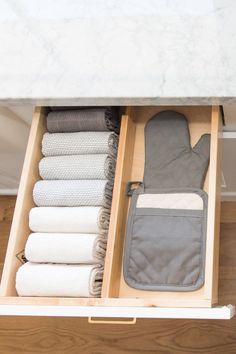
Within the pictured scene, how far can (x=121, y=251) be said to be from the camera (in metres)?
1.04

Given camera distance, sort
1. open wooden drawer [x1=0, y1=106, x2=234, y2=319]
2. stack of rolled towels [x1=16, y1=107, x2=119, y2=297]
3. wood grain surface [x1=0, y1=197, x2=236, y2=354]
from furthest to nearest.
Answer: wood grain surface [x1=0, y1=197, x2=236, y2=354], stack of rolled towels [x1=16, y1=107, x2=119, y2=297], open wooden drawer [x1=0, y1=106, x2=234, y2=319]

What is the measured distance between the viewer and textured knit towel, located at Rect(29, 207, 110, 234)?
1.00m

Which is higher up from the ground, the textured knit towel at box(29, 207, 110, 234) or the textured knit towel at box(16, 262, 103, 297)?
the textured knit towel at box(29, 207, 110, 234)

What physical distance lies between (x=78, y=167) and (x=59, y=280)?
0.27 meters

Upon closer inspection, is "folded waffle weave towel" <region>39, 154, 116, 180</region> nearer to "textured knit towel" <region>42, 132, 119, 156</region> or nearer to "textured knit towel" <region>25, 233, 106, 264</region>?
"textured knit towel" <region>42, 132, 119, 156</region>

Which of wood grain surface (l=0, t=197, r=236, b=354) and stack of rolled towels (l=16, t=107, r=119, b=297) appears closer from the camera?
stack of rolled towels (l=16, t=107, r=119, b=297)

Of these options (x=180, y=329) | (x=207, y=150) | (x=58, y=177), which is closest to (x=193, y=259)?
(x=207, y=150)

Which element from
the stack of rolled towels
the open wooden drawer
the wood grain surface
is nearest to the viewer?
the open wooden drawer

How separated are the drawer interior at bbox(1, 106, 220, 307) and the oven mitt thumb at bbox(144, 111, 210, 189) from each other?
0.03 meters

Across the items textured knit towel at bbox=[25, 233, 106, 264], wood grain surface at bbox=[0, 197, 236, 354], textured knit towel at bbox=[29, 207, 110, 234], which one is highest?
textured knit towel at bbox=[29, 207, 110, 234]
